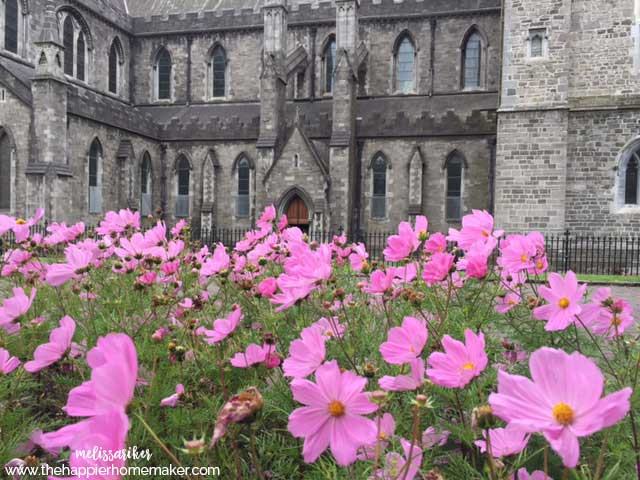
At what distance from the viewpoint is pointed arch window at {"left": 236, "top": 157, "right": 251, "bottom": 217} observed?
77.8ft

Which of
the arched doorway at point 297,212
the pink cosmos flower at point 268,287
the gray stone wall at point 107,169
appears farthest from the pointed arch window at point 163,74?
the pink cosmos flower at point 268,287

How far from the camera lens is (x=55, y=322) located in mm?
2809

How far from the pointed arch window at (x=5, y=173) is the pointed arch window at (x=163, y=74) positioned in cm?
927

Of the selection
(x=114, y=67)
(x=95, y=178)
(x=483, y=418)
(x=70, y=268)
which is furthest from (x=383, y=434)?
(x=114, y=67)

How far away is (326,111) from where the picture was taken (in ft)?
77.0

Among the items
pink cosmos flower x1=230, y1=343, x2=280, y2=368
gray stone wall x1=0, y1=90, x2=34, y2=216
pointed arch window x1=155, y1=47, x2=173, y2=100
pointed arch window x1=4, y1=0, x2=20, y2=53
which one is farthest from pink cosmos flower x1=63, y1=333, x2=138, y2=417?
pointed arch window x1=155, y1=47, x2=173, y2=100

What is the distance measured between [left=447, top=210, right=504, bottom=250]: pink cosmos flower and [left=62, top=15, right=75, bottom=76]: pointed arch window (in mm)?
25501

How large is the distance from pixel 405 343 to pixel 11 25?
84.2 ft

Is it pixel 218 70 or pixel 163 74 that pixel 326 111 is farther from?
pixel 163 74

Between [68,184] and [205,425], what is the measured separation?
20089 mm

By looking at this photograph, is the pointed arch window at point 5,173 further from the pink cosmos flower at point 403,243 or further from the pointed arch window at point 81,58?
the pink cosmos flower at point 403,243

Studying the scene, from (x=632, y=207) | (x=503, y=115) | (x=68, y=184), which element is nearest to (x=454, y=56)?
(x=503, y=115)

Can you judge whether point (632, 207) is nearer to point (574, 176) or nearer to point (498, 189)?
point (574, 176)

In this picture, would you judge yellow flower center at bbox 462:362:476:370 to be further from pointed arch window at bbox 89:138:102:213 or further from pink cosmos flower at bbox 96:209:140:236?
pointed arch window at bbox 89:138:102:213
